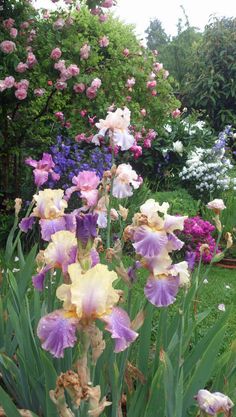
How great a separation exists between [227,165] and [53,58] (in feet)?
9.22

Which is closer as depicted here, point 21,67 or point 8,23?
point 21,67

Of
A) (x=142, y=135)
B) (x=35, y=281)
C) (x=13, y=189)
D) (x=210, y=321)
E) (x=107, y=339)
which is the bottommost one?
(x=210, y=321)

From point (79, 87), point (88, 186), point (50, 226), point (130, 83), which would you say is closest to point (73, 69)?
point (79, 87)

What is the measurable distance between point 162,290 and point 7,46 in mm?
3674

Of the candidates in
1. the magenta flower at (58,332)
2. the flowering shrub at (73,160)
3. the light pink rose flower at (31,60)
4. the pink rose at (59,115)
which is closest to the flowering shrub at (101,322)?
the magenta flower at (58,332)

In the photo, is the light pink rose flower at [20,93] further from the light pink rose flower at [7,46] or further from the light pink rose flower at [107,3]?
the light pink rose flower at [107,3]

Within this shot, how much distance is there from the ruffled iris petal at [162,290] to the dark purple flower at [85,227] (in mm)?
250

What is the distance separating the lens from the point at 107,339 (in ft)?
5.66

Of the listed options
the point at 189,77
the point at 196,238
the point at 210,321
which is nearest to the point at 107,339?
the point at 210,321

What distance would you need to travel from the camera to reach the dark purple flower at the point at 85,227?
1294 millimetres

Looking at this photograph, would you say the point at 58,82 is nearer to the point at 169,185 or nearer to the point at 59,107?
the point at 59,107

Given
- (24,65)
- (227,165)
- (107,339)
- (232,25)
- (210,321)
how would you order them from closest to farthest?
(107,339)
(210,321)
(24,65)
(227,165)
(232,25)

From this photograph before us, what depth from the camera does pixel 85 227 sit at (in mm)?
1295

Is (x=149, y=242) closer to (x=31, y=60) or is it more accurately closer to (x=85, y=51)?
(x=31, y=60)
